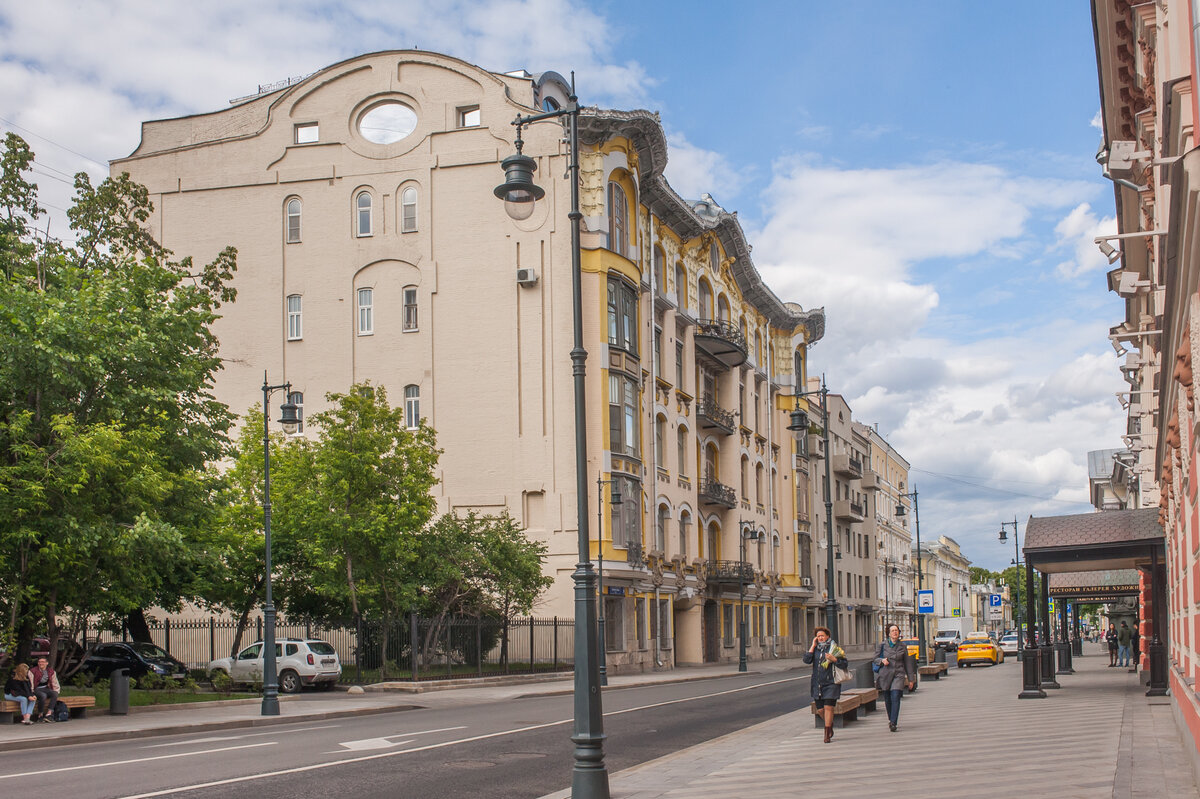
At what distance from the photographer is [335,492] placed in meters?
35.1

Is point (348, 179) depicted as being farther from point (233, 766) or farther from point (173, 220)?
point (233, 766)

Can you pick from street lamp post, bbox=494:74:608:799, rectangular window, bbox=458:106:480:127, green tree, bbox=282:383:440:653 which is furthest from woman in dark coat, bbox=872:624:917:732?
rectangular window, bbox=458:106:480:127

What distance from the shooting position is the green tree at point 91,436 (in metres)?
24.5

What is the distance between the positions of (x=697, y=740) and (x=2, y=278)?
720 inches

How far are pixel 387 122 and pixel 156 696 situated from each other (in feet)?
86.9

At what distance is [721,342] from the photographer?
192 feet

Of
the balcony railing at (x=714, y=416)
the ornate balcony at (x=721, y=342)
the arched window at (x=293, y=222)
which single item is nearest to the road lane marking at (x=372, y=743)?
the arched window at (x=293, y=222)

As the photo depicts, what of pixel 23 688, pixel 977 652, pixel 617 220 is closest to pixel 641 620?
pixel 617 220

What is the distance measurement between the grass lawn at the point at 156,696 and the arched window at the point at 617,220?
23524 millimetres

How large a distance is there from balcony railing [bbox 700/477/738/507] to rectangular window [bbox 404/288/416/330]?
1691 cm

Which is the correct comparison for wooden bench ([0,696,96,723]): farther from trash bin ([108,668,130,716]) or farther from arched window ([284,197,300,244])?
arched window ([284,197,300,244])

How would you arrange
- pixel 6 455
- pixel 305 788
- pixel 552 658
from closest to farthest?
pixel 305 788, pixel 6 455, pixel 552 658

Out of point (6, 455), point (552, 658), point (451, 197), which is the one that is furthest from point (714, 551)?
point (6, 455)

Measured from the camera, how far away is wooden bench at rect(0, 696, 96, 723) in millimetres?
22891
